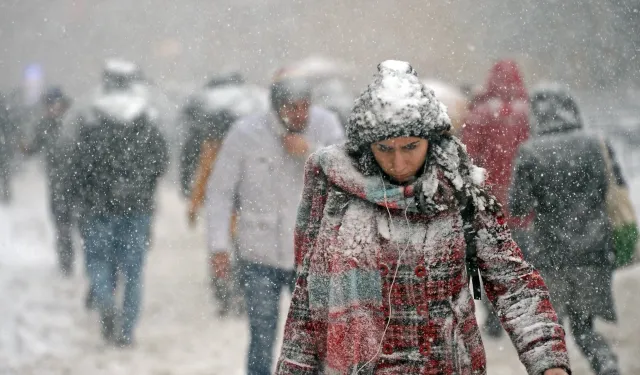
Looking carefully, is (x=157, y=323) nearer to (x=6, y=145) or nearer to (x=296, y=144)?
(x=296, y=144)

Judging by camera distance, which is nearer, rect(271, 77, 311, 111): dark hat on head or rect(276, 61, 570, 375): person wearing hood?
rect(276, 61, 570, 375): person wearing hood

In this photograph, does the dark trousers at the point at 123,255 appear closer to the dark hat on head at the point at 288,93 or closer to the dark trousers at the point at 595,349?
the dark hat on head at the point at 288,93

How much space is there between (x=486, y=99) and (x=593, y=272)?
1.17 metres

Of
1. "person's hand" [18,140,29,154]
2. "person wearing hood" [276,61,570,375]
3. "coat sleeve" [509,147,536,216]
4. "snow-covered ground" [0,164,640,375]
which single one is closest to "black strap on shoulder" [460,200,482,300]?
"person wearing hood" [276,61,570,375]

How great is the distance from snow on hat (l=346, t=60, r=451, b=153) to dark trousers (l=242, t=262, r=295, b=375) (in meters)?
1.68

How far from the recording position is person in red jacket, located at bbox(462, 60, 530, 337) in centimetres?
445

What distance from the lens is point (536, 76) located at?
15.6ft

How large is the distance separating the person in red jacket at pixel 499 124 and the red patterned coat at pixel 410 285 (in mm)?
2297

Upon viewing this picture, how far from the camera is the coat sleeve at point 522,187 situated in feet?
13.3

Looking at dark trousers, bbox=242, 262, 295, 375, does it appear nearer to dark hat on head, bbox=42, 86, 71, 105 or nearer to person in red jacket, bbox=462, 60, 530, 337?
person in red jacket, bbox=462, 60, 530, 337

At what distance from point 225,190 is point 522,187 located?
4.69 ft

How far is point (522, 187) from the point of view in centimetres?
405

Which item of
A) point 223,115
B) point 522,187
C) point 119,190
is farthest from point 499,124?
point 119,190

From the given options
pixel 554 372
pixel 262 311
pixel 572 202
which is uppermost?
pixel 572 202
